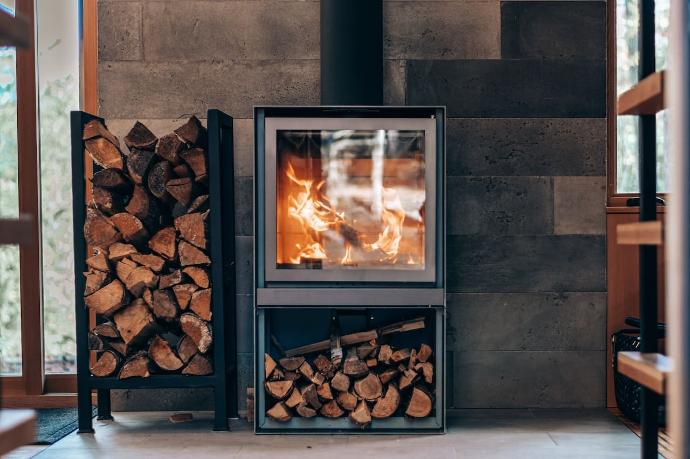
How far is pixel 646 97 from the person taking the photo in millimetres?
1225

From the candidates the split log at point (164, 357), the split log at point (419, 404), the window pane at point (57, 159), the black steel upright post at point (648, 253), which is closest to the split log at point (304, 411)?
the split log at point (419, 404)

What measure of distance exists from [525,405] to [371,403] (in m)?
0.70

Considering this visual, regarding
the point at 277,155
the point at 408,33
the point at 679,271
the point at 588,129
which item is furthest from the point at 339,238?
the point at 679,271

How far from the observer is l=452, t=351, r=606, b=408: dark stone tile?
287cm

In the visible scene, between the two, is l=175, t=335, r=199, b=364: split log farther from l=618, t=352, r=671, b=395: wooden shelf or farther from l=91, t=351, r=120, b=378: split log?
l=618, t=352, r=671, b=395: wooden shelf

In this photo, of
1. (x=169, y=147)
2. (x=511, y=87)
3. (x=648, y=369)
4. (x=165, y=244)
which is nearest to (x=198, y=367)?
(x=165, y=244)

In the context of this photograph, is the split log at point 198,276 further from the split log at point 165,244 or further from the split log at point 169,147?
the split log at point 169,147

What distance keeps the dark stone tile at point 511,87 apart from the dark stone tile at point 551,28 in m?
0.04

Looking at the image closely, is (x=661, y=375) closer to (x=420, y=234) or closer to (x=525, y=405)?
(x=420, y=234)

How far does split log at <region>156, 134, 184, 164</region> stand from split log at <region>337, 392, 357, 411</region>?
1.02m

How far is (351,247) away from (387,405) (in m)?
0.56

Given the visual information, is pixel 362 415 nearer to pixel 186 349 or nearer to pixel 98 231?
pixel 186 349

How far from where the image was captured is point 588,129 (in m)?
2.88

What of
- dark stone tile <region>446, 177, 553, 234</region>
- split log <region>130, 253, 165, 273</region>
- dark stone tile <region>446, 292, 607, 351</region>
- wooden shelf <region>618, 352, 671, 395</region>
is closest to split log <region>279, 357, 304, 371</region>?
split log <region>130, 253, 165, 273</region>
